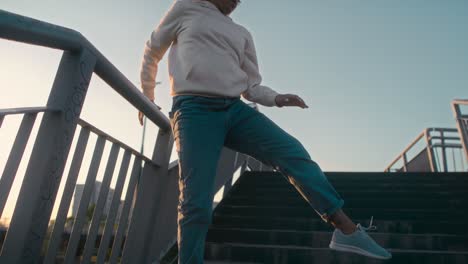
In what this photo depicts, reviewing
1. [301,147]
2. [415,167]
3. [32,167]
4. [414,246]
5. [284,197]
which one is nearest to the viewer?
Answer: [32,167]

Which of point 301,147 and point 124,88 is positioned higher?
point 124,88

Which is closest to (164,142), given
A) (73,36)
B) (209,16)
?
(209,16)

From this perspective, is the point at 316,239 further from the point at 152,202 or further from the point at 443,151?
the point at 443,151

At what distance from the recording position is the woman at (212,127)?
4.64 ft

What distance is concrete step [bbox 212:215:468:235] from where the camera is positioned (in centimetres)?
291

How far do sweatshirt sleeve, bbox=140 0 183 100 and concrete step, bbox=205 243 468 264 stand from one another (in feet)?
4.03

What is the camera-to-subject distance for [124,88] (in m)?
1.58

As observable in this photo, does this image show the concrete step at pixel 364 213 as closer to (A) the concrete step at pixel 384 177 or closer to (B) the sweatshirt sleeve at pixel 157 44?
(A) the concrete step at pixel 384 177

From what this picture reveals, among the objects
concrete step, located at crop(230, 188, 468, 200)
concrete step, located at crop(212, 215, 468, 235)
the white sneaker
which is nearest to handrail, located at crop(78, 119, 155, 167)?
the white sneaker

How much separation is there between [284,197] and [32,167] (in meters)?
3.05

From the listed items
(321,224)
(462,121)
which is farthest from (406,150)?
(321,224)

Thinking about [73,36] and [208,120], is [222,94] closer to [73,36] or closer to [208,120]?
[208,120]

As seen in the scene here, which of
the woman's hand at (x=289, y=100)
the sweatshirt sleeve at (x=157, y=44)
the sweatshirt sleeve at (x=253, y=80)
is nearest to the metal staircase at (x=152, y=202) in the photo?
the sweatshirt sleeve at (x=157, y=44)

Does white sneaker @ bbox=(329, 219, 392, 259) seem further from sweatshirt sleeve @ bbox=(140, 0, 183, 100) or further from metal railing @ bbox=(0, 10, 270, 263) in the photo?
sweatshirt sleeve @ bbox=(140, 0, 183, 100)
